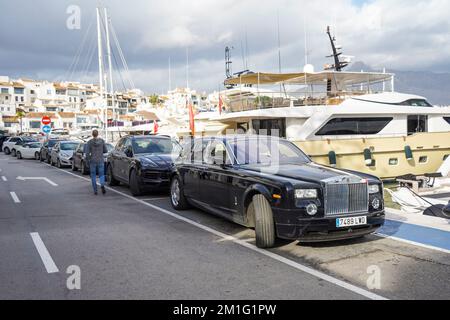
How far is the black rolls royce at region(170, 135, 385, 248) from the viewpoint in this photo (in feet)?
18.3

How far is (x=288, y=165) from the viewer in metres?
6.94

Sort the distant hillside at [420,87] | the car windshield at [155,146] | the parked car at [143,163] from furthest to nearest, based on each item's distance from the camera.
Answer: the distant hillside at [420,87]
the car windshield at [155,146]
the parked car at [143,163]

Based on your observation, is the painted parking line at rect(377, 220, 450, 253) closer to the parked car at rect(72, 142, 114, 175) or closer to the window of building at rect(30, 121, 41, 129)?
the parked car at rect(72, 142, 114, 175)

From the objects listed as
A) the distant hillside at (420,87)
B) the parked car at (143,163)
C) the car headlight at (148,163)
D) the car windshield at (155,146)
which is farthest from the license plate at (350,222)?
the distant hillside at (420,87)

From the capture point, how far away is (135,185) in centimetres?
1085

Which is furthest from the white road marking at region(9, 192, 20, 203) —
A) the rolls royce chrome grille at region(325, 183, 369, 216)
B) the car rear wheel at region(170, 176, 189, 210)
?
the rolls royce chrome grille at region(325, 183, 369, 216)

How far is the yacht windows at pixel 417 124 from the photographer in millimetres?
17297

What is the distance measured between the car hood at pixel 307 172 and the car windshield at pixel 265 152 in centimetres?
29

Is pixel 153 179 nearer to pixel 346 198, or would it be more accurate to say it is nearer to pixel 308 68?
pixel 346 198

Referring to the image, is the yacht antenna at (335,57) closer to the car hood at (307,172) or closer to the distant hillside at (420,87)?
the distant hillside at (420,87)
